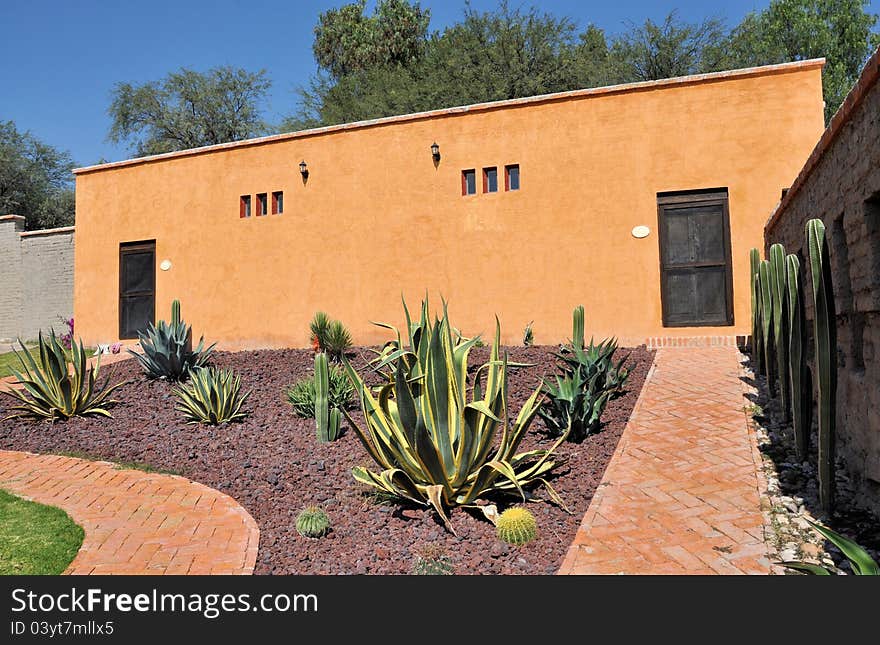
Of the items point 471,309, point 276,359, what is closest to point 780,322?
point 471,309

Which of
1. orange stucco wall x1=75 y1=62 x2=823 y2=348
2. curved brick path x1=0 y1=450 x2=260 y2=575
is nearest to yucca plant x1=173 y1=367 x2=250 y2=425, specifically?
curved brick path x1=0 y1=450 x2=260 y2=575

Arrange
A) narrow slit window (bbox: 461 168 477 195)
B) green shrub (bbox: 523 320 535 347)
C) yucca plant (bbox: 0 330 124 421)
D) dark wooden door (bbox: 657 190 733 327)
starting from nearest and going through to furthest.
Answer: yucca plant (bbox: 0 330 124 421), dark wooden door (bbox: 657 190 733 327), green shrub (bbox: 523 320 535 347), narrow slit window (bbox: 461 168 477 195)

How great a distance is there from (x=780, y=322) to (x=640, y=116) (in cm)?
651

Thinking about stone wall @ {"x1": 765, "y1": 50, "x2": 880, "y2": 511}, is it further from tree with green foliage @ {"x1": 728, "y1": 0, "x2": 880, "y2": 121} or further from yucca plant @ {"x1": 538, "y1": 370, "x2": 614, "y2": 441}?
tree with green foliage @ {"x1": 728, "y1": 0, "x2": 880, "y2": 121}

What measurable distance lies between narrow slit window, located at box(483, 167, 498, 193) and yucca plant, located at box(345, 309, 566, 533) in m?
7.22

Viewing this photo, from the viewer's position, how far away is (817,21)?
23.1m

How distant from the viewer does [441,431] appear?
3.84 m

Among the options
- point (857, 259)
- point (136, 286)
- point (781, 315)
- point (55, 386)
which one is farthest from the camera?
point (136, 286)

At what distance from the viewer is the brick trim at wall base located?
9133mm

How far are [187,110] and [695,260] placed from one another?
25.6 meters

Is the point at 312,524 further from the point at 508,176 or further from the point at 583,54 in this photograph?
the point at 583,54

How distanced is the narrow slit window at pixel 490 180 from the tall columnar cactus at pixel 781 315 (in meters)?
6.59

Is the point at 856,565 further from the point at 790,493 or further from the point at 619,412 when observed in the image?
Result: the point at 619,412

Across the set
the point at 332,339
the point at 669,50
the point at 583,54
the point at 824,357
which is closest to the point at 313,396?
the point at 332,339
